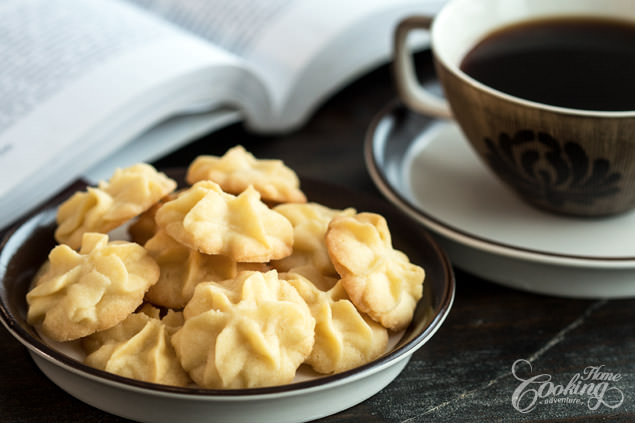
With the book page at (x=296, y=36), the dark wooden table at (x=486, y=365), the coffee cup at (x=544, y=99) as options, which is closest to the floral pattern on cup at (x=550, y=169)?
the coffee cup at (x=544, y=99)

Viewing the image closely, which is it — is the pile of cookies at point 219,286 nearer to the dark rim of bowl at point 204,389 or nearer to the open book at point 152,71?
the dark rim of bowl at point 204,389

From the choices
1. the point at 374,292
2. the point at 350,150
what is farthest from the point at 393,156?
the point at 374,292

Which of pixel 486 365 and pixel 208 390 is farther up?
pixel 208 390

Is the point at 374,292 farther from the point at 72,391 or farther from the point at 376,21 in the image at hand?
the point at 376,21

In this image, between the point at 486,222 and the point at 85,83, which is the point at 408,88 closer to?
the point at 486,222

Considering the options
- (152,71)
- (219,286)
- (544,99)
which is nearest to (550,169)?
(544,99)

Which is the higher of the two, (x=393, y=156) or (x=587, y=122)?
(x=587, y=122)
